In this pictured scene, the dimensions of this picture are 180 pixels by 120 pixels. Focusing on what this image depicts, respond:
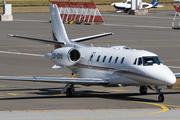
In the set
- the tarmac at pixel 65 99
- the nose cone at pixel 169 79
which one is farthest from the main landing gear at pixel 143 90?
the nose cone at pixel 169 79

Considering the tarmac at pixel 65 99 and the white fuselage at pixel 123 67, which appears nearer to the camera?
the tarmac at pixel 65 99

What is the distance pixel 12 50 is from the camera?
178 feet

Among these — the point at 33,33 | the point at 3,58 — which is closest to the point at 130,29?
the point at 33,33

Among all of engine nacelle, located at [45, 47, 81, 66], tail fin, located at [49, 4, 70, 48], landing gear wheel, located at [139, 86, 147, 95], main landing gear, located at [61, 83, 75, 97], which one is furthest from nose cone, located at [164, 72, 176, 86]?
tail fin, located at [49, 4, 70, 48]

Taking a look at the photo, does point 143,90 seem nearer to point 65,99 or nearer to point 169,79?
point 169,79

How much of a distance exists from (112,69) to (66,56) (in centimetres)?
351

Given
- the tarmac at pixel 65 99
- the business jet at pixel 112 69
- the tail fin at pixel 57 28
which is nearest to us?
the tarmac at pixel 65 99

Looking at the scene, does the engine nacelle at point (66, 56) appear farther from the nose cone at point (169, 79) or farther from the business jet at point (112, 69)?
the nose cone at point (169, 79)

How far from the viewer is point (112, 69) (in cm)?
2528

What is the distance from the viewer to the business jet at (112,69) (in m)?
23.3

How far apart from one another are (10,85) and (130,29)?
170 ft

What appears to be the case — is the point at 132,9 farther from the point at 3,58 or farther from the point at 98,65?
the point at 98,65

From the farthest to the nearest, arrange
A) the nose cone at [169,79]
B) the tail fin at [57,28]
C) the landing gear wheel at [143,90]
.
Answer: the tail fin at [57,28] → the landing gear wheel at [143,90] → the nose cone at [169,79]

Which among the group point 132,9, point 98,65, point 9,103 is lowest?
point 9,103
